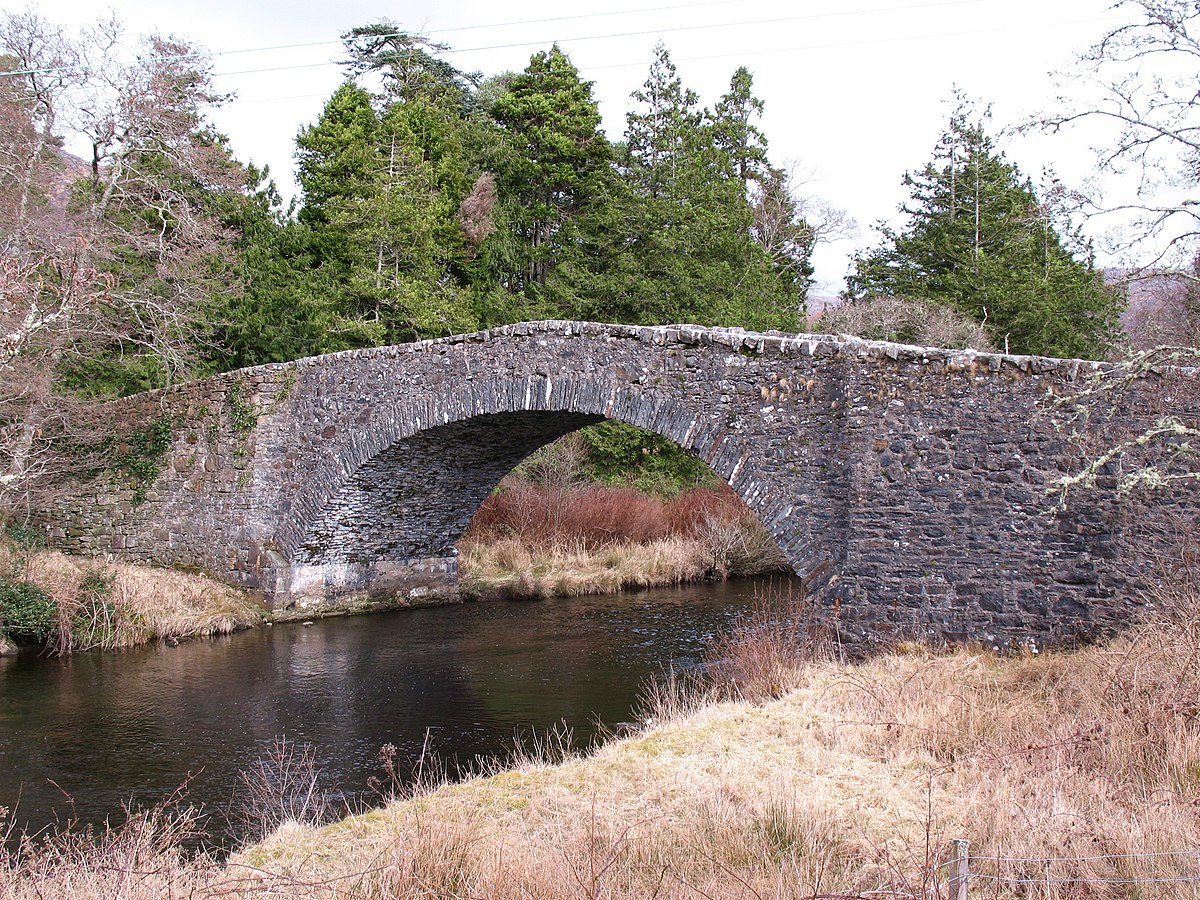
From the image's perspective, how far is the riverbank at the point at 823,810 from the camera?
3902 mm

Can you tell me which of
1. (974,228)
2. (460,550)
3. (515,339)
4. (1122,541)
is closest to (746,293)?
(974,228)

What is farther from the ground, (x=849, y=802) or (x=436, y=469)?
(x=436, y=469)

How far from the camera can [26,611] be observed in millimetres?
11969

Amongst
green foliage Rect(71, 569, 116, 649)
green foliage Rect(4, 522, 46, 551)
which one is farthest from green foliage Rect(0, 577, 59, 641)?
green foliage Rect(4, 522, 46, 551)

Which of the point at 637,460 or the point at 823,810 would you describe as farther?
the point at 637,460

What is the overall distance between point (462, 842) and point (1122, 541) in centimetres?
592

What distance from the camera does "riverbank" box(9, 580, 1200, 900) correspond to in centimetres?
390

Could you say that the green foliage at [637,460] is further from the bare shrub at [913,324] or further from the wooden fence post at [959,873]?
the wooden fence post at [959,873]

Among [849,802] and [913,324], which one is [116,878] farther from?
[913,324]

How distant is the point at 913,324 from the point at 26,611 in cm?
1758

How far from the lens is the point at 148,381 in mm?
18016

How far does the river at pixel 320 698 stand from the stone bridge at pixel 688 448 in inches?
76.4

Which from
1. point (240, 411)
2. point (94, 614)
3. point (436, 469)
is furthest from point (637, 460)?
point (94, 614)

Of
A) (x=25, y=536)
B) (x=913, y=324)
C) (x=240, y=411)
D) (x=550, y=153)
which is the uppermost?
(x=550, y=153)
